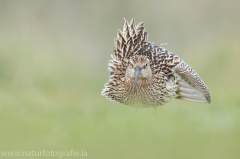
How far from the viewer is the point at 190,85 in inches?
355

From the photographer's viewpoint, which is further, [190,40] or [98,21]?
[98,21]

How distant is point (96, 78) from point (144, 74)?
4011mm

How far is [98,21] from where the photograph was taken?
16656 millimetres

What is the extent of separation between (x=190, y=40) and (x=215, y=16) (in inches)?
52.7

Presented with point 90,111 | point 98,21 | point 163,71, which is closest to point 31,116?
point 90,111

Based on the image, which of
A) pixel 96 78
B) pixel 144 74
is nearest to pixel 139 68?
pixel 144 74

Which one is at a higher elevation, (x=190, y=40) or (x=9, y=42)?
(x=190, y=40)

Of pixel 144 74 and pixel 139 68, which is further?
pixel 144 74

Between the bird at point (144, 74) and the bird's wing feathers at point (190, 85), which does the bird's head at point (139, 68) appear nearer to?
the bird at point (144, 74)

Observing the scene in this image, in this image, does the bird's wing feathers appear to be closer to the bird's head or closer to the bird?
the bird

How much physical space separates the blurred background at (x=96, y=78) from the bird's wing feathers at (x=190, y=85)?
26 cm

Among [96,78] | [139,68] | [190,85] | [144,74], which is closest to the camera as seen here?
[139,68]

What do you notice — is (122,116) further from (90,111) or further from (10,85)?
(10,85)

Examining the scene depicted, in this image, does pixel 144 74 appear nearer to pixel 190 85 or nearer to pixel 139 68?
pixel 139 68
